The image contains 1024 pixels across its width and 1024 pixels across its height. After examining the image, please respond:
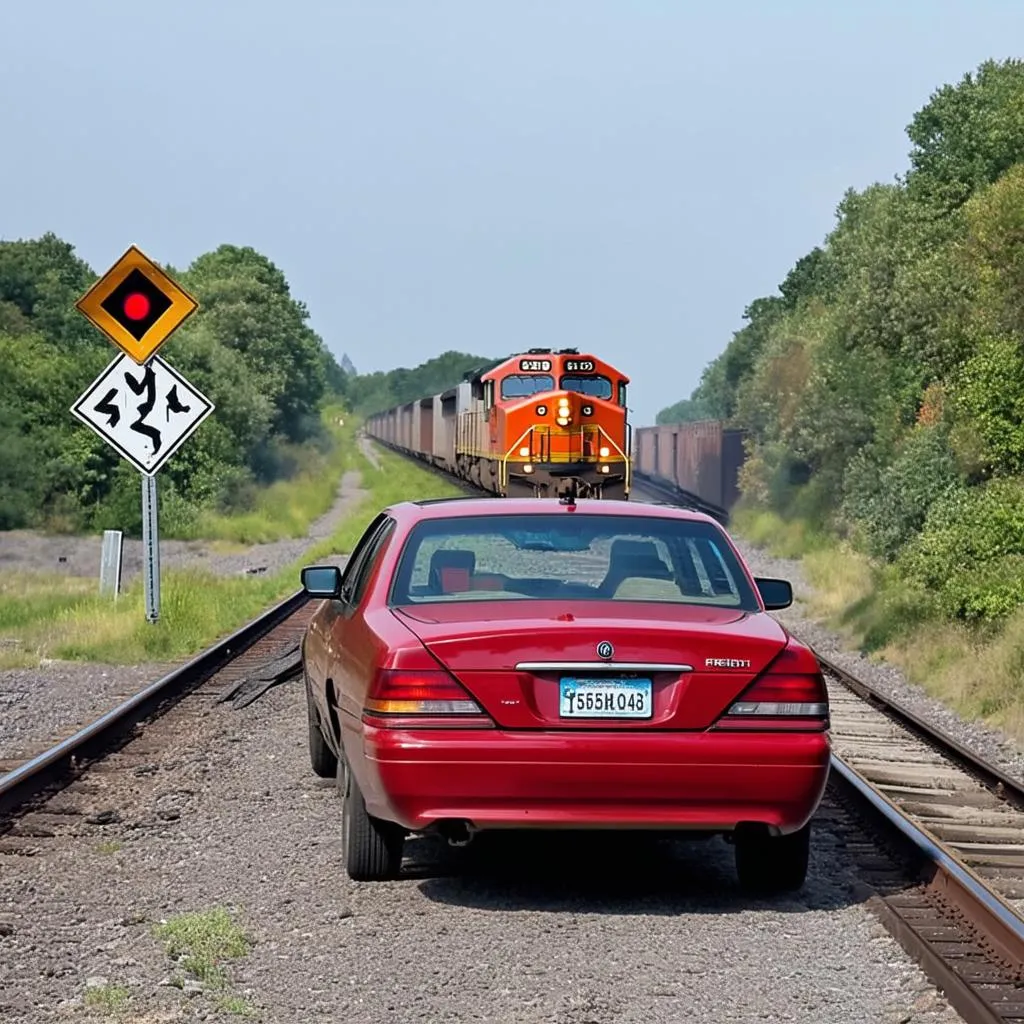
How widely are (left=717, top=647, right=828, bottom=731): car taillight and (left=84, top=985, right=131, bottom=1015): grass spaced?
239cm

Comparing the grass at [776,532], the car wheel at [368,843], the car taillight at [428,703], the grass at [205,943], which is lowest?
the grass at [205,943]

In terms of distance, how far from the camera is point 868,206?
57812 mm

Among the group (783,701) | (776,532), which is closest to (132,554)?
(776,532)

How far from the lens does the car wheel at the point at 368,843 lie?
23.8 ft

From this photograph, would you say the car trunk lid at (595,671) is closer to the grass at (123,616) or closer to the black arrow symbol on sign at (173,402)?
the grass at (123,616)

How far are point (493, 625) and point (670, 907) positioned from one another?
4.60ft

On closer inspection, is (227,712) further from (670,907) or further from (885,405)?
(885,405)

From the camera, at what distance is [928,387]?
3086 cm

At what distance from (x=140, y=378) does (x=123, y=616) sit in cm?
256

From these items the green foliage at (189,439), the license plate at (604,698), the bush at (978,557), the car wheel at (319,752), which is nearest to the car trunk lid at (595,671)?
the license plate at (604,698)

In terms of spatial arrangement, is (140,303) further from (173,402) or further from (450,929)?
(450,929)

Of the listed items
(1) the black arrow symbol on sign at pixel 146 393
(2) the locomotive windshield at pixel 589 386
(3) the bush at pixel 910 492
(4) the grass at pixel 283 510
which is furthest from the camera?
(4) the grass at pixel 283 510

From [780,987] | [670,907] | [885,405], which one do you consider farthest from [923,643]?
[885,405]

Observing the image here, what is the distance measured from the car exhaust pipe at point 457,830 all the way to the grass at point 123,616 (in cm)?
997
